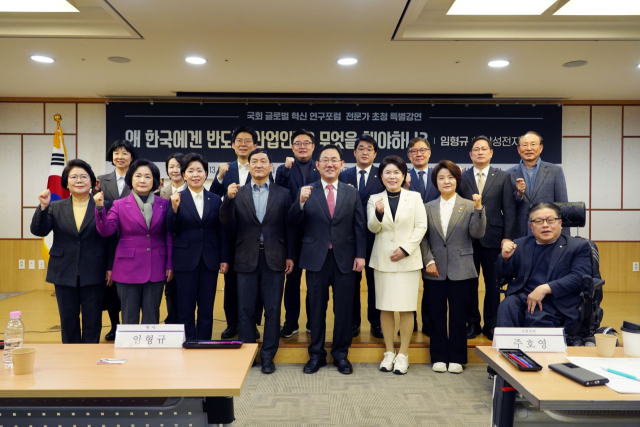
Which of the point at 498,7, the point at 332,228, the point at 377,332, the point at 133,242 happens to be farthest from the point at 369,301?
the point at 498,7

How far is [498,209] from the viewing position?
380 centimetres

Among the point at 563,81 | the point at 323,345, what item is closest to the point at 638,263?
the point at 563,81

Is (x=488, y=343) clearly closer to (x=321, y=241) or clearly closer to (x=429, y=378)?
(x=429, y=378)

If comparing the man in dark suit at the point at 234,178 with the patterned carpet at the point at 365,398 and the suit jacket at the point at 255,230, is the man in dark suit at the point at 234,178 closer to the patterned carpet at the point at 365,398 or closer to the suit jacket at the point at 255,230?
the suit jacket at the point at 255,230

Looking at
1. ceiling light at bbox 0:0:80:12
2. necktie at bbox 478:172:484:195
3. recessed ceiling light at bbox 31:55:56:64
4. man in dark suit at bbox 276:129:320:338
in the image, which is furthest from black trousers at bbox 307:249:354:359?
recessed ceiling light at bbox 31:55:56:64

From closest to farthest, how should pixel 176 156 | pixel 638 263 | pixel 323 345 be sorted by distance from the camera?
pixel 323 345
pixel 176 156
pixel 638 263

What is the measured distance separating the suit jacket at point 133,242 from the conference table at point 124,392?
4.52 ft

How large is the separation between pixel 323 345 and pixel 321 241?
83cm

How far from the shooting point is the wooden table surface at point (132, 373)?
1.56 meters

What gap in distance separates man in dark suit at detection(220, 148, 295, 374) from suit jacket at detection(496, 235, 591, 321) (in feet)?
5.01

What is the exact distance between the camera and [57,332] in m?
4.14

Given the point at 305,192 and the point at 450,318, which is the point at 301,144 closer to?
the point at 305,192

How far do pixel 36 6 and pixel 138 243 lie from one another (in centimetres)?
229

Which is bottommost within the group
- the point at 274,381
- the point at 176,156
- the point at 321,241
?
the point at 274,381
